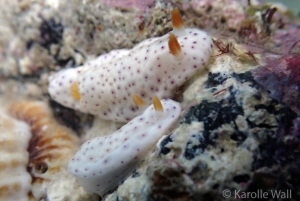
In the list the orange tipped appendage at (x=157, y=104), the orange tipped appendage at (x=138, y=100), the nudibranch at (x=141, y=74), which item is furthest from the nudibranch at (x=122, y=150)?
the nudibranch at (x=141, y=74)

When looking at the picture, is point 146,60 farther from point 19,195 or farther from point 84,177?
point 19,195

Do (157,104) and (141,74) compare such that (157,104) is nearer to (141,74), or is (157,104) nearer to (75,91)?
(141,74)

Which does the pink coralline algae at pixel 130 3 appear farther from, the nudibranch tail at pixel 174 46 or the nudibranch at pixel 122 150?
the nudibranch at pixel 122 150

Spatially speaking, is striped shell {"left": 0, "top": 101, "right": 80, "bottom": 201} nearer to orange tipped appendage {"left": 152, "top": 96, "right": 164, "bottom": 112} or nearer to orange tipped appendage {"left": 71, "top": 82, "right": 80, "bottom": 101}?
orange tipped appendage {"left": 71, "top": 82, "right": 80, "bottom": 101}

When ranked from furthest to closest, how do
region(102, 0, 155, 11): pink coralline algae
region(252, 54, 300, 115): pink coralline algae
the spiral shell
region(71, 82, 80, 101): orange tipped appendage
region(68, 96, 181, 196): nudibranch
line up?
region(71, 82, 80, 101): orange tipped appendage
region(102, 0, 155, 11): pink coralline algae
the spiral shell
region(68, 96, 181, 196): nudibranch
region(252, 54, 300, 115): pink coralline algae

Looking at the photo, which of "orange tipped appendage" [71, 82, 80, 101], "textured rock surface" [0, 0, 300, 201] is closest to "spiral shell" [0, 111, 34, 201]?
"textured rock surface" [0, 0, 300, 201]

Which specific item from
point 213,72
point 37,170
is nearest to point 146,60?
point 213,72
